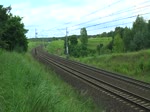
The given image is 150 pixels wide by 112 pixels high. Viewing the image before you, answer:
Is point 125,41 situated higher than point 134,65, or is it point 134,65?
point 134,65

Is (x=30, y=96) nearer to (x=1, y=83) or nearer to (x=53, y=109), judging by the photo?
(x=53, y=109)

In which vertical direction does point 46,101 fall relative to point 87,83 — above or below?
above

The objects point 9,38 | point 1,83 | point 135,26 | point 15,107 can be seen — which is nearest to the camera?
point 15,107

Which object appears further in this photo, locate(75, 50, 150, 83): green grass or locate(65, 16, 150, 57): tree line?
locate(65, 16, 150, 57): tree line

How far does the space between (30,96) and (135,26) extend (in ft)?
376

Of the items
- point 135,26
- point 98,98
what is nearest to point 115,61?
point 98,98

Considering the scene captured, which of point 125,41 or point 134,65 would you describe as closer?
point 134,65

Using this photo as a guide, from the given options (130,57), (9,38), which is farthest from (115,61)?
(9,38)

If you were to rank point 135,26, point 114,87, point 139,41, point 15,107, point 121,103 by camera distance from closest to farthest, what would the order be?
point 15,107 < point 121,103 < point 114,87 < point 139,41 < point 135,26

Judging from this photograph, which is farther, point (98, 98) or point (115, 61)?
point (115, 61)

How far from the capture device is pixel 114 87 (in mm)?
21109

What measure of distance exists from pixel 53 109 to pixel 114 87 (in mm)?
13151

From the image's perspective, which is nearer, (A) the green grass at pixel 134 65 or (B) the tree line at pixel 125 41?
(A) the green grass at pixel 134 65

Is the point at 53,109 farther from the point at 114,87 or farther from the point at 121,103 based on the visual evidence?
the point at 114,87
